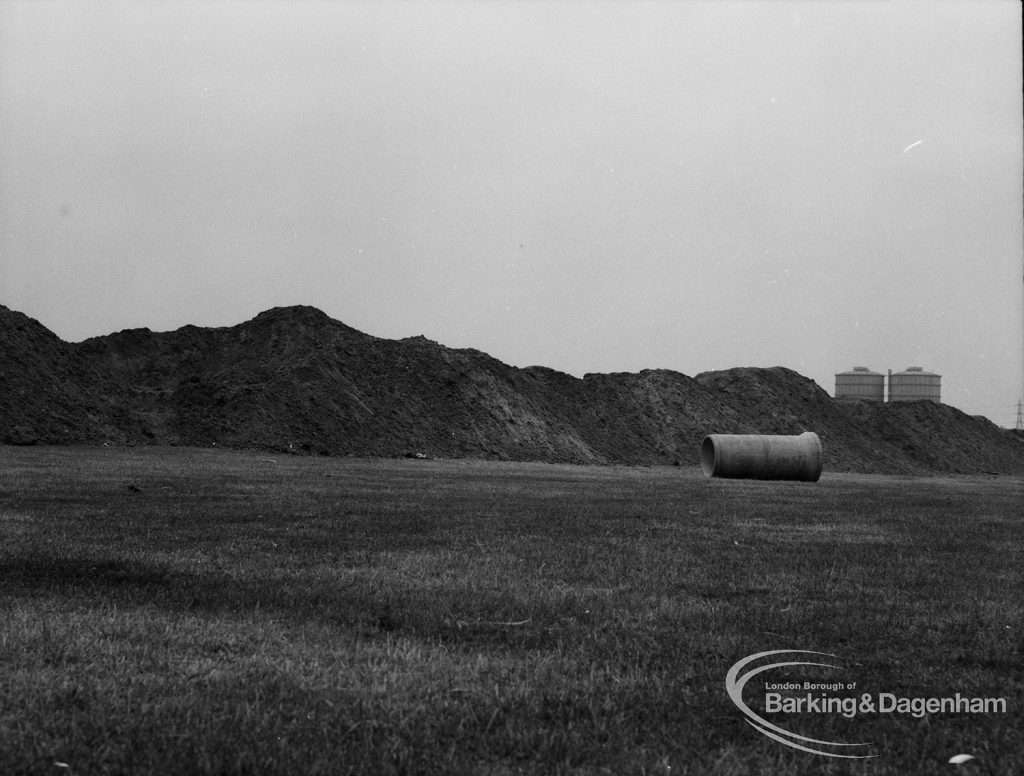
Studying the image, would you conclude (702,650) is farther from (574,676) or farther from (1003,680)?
(1003,680)

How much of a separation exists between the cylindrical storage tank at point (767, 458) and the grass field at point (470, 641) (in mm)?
15836

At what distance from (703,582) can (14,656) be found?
4913 millimetres

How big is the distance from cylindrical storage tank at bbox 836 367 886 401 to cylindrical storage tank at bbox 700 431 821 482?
2164 inches

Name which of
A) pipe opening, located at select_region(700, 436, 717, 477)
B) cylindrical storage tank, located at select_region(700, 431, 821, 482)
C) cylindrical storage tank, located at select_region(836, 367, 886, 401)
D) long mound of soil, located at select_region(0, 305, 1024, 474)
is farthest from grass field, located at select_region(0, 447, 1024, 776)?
cylindrical storage tank, located at select_region(836, 367, 886, 401)

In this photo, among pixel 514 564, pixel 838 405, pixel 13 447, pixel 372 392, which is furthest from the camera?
pixel 838 405

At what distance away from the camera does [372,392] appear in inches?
1651

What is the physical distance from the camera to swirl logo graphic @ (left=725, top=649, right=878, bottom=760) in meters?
3.54

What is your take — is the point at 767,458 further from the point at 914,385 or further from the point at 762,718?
the point at 914,385

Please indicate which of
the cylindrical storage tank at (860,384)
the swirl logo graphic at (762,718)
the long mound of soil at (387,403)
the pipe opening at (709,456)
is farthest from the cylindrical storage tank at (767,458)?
the cylindrical storage tank at (860,384)

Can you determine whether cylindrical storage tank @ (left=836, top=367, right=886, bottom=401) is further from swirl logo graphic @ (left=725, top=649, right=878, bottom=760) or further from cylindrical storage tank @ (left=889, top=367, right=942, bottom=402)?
swirl logo graphic @ (left=725, top=649, right=878, bottom=760)

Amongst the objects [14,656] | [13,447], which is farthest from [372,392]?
[14,656]

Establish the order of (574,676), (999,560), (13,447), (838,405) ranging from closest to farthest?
(574,676)
(999,560)
(13,447)
(838,405)

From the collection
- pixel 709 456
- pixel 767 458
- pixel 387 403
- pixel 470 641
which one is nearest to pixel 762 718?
pixel 470 641

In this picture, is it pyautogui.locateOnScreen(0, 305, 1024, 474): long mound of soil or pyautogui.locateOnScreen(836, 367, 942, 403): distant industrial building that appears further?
pyautogui.locateOnScreen(836, 367, 942, 403): distant industrial building
